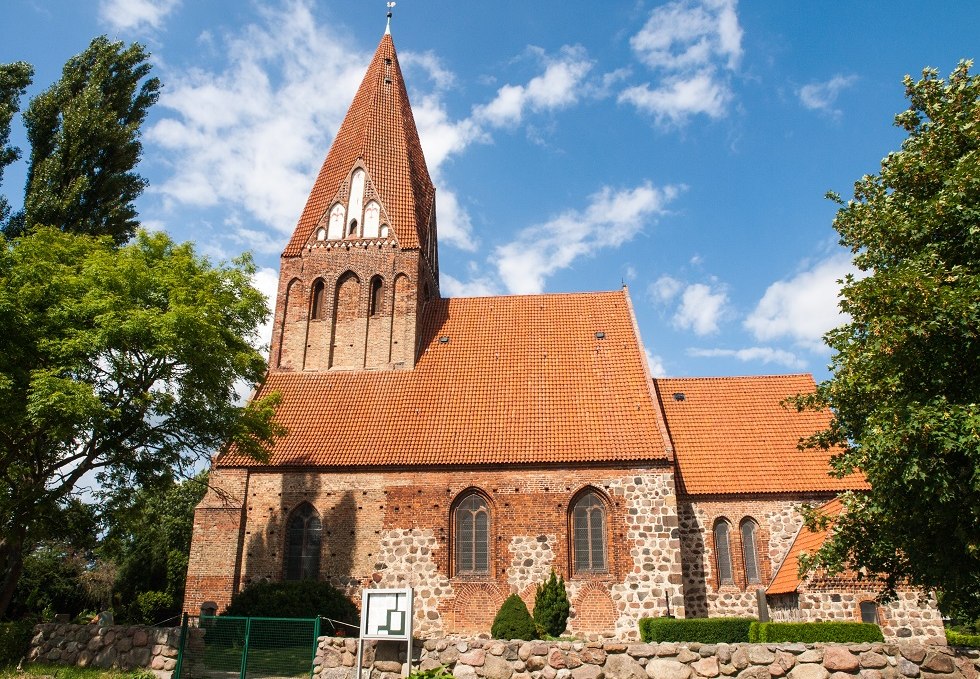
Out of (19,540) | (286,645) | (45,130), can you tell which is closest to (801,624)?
(286,645)

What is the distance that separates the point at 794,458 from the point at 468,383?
9.18 metres

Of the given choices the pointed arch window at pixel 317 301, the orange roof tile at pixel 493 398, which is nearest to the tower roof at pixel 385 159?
the pointed arch window at pixel 317 301

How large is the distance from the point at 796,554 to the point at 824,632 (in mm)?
3429

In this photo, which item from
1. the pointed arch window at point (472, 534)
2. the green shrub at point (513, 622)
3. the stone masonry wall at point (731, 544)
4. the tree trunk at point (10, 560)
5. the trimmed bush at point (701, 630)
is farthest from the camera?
the stone masonry wall at point (731, 544)

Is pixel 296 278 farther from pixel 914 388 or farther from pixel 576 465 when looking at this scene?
pixel 914 388

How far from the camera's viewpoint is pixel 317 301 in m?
22.4

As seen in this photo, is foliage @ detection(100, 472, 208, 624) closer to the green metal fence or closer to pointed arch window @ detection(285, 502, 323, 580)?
pointed arch window @ detection(285, 502, 323, 580)

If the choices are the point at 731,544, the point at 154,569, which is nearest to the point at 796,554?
the point at 731,544

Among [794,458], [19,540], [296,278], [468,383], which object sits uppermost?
[296,278]

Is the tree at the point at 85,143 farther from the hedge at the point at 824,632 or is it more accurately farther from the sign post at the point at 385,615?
the hedge at the point at 824,632

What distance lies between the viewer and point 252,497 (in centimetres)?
1845

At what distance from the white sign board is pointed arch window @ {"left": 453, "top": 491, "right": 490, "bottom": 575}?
729 centimetres

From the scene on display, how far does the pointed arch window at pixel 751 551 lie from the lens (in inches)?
703

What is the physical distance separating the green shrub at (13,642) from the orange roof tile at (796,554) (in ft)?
52.3
